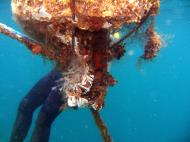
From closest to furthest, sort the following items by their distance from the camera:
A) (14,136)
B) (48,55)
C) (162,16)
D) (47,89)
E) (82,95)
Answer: (82,95)
(48,55)
(14,136)
(47,89)
(162,16)

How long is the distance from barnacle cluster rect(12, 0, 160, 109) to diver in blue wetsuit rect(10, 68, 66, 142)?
1.80m

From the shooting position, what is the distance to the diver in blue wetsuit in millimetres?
8094

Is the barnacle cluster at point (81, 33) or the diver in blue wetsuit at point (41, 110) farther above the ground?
the diver in blue wetsuit at point (41, 110)

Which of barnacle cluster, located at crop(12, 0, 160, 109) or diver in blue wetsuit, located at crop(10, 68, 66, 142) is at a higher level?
diver in blue wetsuit, located at crop(10, 68, 66, 142)

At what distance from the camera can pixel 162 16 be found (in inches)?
1203

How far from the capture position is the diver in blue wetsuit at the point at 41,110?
809 cm

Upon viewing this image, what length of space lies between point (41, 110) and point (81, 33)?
3835mm

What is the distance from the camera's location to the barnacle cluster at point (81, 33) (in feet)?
14.7

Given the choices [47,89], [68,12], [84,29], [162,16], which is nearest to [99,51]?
[84,29]

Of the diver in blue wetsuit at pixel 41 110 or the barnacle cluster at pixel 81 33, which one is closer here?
the barnacle cluster at pixel 81 33

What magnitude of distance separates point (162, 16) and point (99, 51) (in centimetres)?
2651

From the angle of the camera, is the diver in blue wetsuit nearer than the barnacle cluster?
No

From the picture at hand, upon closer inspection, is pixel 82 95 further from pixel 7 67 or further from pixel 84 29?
pixel 7 67

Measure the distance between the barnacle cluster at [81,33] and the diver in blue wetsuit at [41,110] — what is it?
70.8 inches
